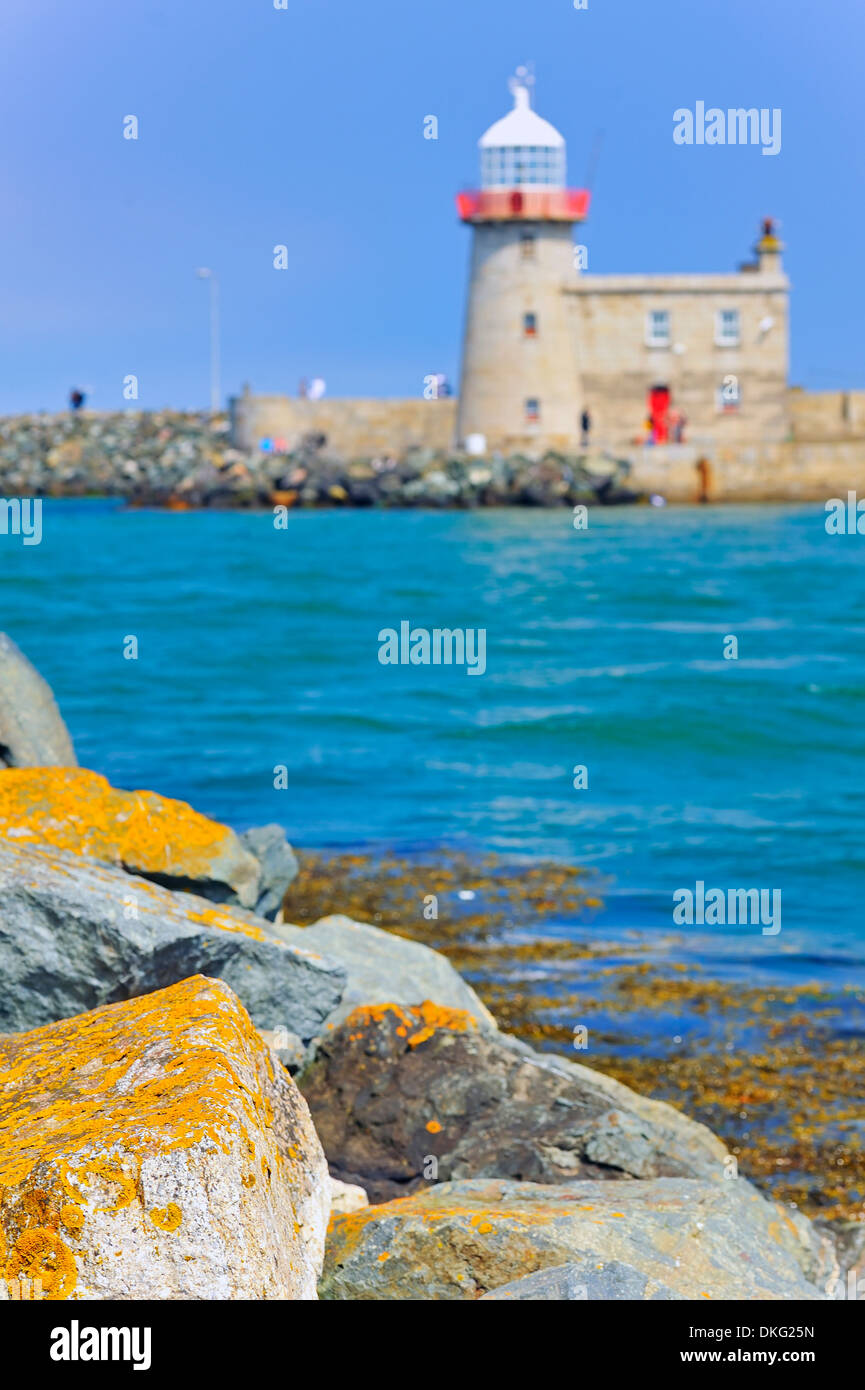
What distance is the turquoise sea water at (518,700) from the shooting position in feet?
40.2

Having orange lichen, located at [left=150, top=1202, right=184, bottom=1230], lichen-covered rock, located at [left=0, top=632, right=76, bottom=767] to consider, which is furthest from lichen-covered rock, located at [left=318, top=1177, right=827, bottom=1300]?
lichen-covered rock, located at [left=0, top=632, right=76, bottom=767]

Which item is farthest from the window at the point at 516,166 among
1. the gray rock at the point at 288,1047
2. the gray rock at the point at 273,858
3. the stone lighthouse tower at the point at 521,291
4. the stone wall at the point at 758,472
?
the gray rock at the point at 288,1047

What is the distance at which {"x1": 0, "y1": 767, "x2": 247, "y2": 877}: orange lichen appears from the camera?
586cm

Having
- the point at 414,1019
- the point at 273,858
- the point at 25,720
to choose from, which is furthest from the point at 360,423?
the point at 414,1019

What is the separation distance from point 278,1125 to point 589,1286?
2.54 feet

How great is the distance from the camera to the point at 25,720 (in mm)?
7578

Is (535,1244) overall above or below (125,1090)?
below

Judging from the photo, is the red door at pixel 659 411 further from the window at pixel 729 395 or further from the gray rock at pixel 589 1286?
the gray rock at pixel 589 1286

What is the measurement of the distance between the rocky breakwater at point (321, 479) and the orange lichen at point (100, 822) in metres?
40.4

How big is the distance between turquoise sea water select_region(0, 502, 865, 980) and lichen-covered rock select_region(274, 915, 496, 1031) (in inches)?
105

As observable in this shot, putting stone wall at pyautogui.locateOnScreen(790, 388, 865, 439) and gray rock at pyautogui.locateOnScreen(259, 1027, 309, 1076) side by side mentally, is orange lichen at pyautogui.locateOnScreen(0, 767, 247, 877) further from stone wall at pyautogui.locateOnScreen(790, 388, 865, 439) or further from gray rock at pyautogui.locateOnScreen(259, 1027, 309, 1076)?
stone wall at pyautogui.locateOnScreen(790, 388, 865, 439)

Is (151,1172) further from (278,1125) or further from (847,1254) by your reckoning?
(847,1254)

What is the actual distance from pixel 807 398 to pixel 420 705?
37.6 m

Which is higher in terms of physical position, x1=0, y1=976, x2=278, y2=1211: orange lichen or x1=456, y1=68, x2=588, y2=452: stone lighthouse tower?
x1=456, y1=68, x2=588, y2=452: stone lighthouse tower
